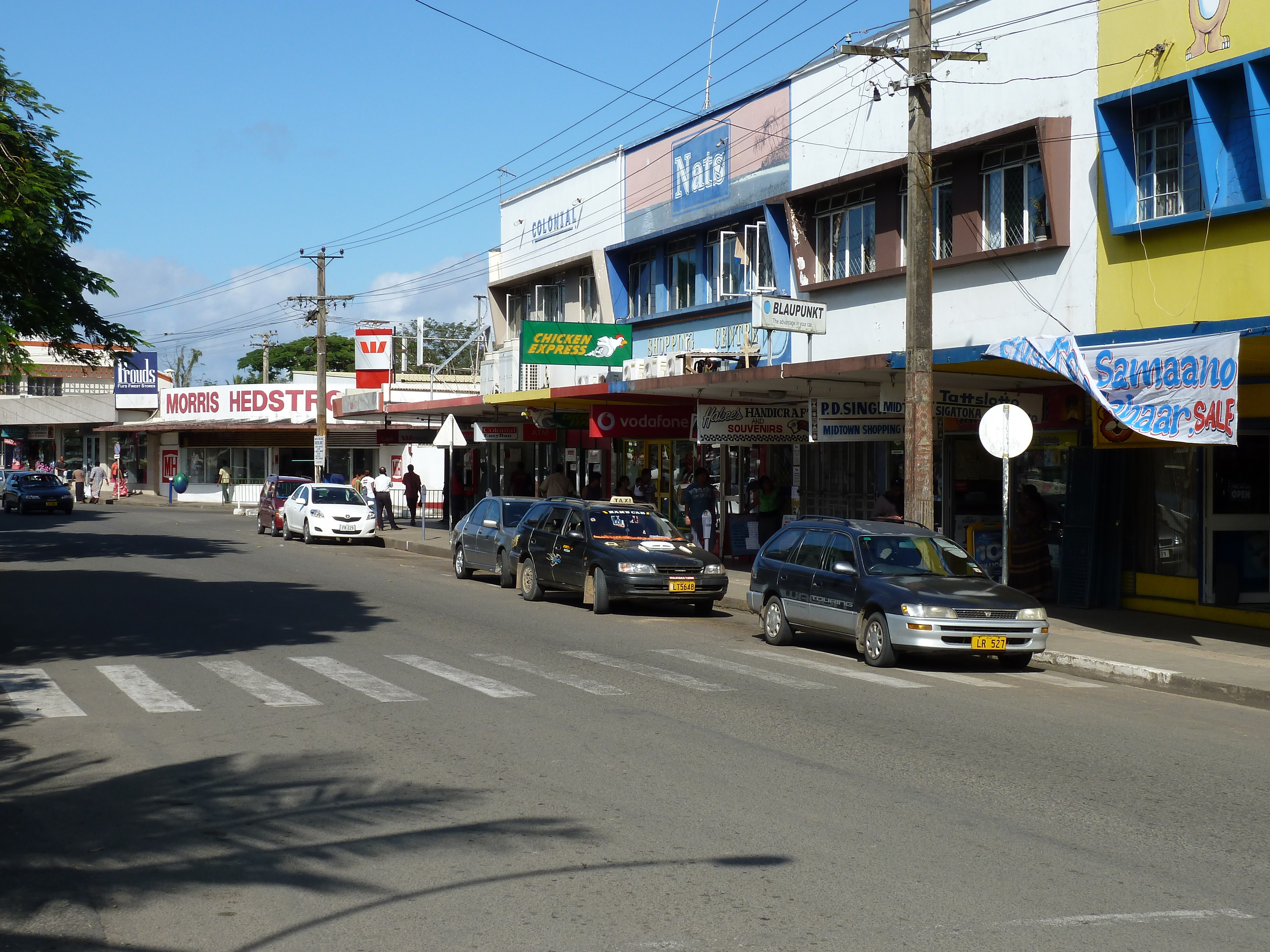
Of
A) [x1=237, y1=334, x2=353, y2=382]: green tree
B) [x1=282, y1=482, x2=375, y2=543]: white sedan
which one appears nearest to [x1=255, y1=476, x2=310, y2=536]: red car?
[x1=282, y1=482, x2=375, y2=543]: white sedan

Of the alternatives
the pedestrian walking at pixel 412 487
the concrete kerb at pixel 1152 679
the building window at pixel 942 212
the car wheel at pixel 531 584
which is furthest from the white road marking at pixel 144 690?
the pedestrian walking at pixel 412 487

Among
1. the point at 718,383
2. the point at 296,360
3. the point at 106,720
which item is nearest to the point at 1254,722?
the point at 106,720

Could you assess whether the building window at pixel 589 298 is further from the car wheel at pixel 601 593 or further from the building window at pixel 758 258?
the car wheel at pixel 601 593

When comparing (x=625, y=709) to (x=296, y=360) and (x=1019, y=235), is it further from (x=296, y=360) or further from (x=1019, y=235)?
(x=296, y=360)

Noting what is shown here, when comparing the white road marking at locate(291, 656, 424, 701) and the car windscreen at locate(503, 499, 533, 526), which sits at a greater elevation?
the car windscreen at locate(503, 499, 533, 526)

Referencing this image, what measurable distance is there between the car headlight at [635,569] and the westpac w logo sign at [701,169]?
11.3 metres

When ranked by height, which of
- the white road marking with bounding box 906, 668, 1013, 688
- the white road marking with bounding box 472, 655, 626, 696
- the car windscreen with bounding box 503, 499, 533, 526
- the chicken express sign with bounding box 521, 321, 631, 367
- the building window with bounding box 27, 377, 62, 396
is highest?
the building window with bounding box 27, 377, 62, 396

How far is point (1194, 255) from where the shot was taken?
55.6ft

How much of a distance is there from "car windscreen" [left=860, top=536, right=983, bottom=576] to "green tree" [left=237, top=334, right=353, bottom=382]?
93153mm

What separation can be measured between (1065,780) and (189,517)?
43869 mm

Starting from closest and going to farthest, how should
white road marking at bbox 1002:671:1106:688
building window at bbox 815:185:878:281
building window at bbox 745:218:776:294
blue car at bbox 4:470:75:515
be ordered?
white road marking at bbox 1002:671:1106:688, building window at bbox 815:185:878:281, building window at bbox 745:218:776:294, blue car at bbox 4:470:75:515

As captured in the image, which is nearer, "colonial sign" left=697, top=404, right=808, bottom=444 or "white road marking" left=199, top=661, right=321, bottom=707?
"white road marking" left=199, top=661, right=321, bottom=707

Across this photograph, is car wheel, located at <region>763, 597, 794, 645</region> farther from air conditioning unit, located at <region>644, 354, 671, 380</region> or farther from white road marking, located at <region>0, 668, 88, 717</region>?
air conditioning unit, located at <region>644, 354, 671, 380</region>

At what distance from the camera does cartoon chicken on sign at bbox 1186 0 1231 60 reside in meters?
16.4
